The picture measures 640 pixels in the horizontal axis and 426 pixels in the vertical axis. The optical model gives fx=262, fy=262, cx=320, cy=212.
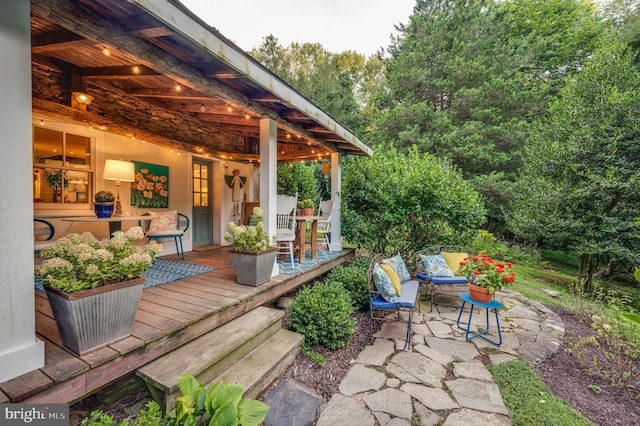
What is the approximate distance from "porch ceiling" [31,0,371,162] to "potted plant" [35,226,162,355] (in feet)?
4.52

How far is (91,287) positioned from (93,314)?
16 cm

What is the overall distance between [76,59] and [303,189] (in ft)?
20.8

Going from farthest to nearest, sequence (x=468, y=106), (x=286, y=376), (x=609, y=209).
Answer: (x=468, y=106)
(x=609, y=209)
(x=286, y=376)

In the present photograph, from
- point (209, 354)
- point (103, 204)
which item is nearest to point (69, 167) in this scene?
point (103, 204)

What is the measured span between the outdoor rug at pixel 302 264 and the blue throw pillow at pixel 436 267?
163 cm

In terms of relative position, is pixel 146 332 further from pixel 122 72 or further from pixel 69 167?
pixel 69 167

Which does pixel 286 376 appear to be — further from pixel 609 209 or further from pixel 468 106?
pixel 468 106

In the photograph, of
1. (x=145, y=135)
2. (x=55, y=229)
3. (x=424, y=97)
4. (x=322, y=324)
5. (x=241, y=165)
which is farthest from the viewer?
(x=424, y=97)

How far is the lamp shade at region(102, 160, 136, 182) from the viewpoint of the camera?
11.9 ft

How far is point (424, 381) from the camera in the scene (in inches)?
91.8

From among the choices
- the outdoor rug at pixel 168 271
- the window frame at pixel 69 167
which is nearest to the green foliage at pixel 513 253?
the outdoor rug at pixel 168 271

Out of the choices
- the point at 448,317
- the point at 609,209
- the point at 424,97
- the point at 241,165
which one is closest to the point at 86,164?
the point at 241,165

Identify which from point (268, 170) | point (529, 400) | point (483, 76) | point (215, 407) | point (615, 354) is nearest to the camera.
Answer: point (215, 407)

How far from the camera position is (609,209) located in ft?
17.9
